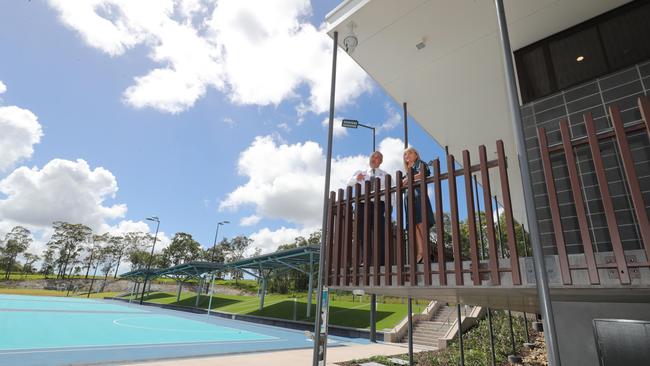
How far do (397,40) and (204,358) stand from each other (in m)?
9.84

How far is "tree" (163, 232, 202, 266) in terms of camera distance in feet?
218

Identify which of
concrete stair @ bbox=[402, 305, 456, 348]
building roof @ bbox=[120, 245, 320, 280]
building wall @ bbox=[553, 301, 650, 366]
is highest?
building roof @ bbox=[120, 245, 320, 280]

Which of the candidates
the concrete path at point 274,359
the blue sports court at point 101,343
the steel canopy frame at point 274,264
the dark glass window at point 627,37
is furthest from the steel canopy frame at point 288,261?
the dark glass window at point 627,37

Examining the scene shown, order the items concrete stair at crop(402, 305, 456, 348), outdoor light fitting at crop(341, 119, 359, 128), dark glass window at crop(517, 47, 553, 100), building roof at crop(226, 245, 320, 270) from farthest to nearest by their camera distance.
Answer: building roof at crop(226, 245, 320, 270), concrete stair at crop(402, 305, 456, 348), outdoor light fitting at crop(341, 119, 359, 128), dark glass window at crop(517, 47, 553, 100)

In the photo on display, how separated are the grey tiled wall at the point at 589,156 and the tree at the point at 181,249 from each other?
7121cm

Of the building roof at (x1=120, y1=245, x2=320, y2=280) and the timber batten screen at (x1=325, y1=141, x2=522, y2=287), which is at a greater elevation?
the building roof at (x1=120, y1=245, x2=320, y2=280)

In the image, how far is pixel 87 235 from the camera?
2489 inches

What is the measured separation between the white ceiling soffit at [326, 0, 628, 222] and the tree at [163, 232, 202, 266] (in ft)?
223

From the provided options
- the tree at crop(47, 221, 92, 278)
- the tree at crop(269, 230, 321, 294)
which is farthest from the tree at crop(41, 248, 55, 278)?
the tree at crop(269, 230, 321, 294)

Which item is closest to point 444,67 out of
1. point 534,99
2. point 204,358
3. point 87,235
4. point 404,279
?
point 534,99

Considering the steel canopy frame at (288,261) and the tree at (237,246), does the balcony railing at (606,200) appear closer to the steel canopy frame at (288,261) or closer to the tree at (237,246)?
the steel canopy frame at (288,261)

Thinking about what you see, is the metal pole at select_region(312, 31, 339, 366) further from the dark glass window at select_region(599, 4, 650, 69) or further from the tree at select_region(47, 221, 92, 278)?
the tree at select_region(47, 221, 92, 278)

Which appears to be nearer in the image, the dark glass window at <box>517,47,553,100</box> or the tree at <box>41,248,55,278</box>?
the dark glass window at <box>517,47,553,100</box>

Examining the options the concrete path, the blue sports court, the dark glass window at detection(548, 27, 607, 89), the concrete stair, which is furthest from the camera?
the concrete stair
